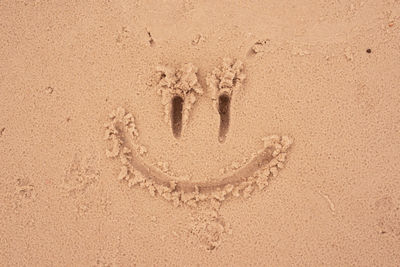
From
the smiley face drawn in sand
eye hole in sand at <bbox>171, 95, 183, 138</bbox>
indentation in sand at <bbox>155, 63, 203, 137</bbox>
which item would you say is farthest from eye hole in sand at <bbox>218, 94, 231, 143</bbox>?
eye hole in sand at <bbox>171, 95, 183, 138</bbox>

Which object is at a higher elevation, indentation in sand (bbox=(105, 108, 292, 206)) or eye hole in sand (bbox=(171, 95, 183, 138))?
eye hole in sand (bbox=(171, 95, 183, 138))

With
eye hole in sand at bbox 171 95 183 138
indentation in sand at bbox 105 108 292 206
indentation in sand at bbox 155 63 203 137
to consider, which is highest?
indentation in sand at bbox 155 63 203 137

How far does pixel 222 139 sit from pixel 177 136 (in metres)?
0.32

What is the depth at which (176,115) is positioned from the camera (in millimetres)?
2490

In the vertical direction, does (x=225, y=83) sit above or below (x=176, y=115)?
above

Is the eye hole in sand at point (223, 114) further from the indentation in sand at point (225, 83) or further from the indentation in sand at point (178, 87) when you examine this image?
the indentation in sand at point (178, 87)

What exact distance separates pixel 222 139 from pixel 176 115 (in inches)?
14.7

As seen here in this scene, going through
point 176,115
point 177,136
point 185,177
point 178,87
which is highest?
point 178,87

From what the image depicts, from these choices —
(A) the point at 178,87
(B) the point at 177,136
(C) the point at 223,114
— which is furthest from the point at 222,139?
(A) the point at 178,87

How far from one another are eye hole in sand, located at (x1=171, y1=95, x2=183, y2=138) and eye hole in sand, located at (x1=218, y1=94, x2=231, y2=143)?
11.2 inches

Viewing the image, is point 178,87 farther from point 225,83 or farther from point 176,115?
point 225,83

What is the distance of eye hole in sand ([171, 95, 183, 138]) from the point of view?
2482 millimetres

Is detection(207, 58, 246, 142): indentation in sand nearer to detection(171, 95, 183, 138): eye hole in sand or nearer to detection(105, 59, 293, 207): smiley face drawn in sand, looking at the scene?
detection(105, 59, 293, 207): smiley face drawn in sand

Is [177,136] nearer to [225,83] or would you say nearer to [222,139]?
[222,139]
